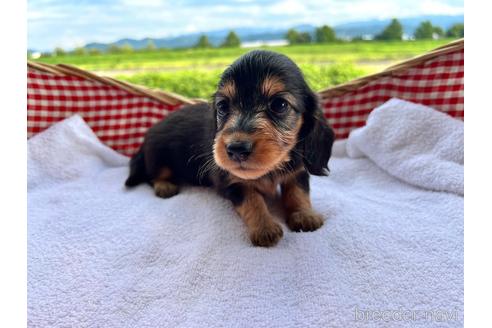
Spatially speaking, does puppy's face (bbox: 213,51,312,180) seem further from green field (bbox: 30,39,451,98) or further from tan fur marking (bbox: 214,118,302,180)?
green field (bbox: 30,39,451,98)

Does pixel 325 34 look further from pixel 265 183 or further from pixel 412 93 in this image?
pixel 265 183

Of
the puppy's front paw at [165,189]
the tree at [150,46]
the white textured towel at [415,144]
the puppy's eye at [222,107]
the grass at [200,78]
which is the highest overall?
the tree at [150,46]

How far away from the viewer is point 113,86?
372cm

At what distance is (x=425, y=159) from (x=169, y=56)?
3.00 m

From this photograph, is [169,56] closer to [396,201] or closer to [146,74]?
[146,74]

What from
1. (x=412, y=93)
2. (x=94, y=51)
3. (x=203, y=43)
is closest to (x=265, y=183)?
(x=412, y=93)

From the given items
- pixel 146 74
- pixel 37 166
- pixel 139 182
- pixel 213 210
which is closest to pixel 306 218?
pixel 213 210

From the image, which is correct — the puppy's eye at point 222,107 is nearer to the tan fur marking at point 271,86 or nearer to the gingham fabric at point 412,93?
the tan fur marking at point 271,86

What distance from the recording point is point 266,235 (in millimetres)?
2176

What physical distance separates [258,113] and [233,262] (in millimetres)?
712

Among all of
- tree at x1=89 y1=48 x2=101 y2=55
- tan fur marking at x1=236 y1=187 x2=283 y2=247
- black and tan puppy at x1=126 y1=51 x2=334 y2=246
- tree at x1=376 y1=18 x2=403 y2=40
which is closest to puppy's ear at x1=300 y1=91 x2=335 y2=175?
black and tan puppy at x1=126 y1=51 x2=334 y2=246

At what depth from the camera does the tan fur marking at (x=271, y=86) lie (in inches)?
82.7

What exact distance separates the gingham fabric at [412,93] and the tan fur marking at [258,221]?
4.27 ft

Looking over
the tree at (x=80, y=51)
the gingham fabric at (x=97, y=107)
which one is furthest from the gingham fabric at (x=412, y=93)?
the tree at (x=80, y=51)
